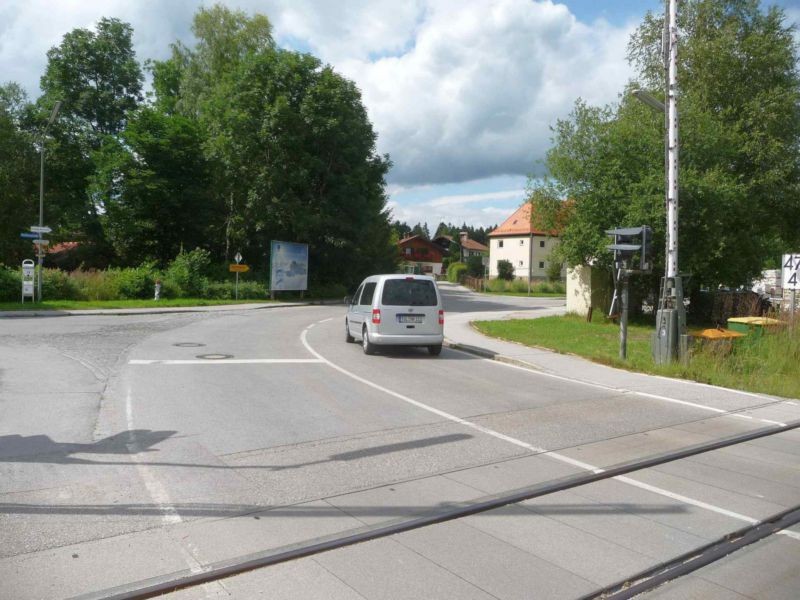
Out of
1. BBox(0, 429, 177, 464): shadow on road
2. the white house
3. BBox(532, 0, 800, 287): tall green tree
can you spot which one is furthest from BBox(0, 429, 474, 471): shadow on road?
the white house

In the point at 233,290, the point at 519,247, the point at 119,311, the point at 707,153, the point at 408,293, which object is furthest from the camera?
the point at 519,247

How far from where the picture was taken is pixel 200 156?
43.7 m

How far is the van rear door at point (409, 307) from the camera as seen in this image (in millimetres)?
14945

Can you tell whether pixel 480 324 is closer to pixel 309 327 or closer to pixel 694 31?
pixel 309 327

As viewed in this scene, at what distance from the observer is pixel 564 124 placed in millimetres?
26562

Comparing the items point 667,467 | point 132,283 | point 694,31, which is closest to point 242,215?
point 132,283

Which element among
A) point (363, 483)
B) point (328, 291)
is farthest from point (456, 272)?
point (363, 483)

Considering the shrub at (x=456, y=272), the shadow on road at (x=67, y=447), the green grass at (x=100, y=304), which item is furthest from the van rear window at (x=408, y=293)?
the shrub at (x=456, y=272)

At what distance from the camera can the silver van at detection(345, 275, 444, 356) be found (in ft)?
49.0

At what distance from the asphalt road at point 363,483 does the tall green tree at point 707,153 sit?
41.2ft

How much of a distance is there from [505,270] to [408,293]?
206ft

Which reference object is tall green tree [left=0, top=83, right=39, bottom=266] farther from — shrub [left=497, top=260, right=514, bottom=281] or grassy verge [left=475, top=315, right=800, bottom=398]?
shrub [left=497, top=260, right=514, bottom=281]

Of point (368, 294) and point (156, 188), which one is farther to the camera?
point (156, 188)

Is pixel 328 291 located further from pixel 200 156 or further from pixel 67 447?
pixel 67 447
